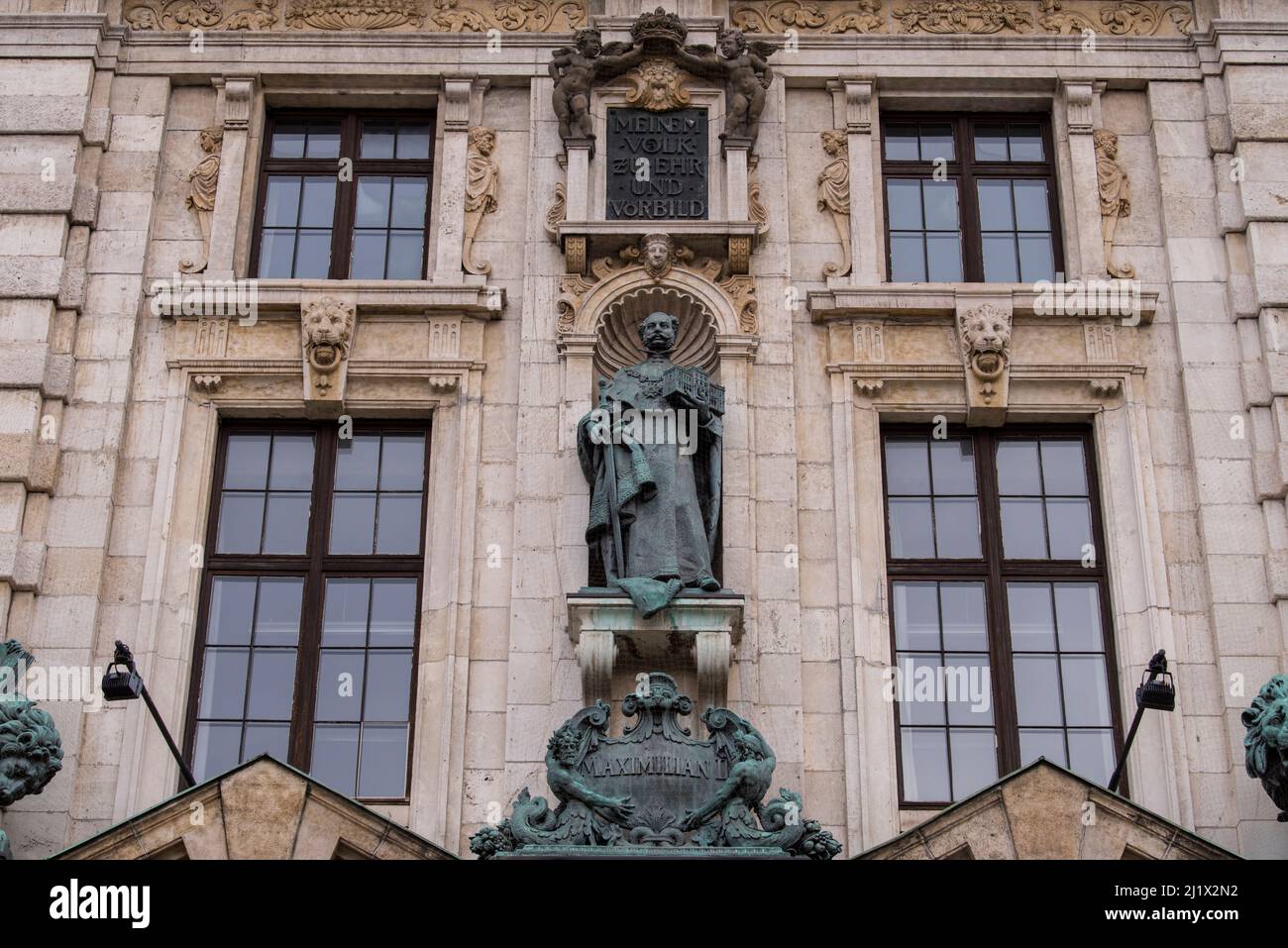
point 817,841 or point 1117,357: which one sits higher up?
point 1117,357

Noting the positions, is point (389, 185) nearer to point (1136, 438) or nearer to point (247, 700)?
A: point (247, 700)

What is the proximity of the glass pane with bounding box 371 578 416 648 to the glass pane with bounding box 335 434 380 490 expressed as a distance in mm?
953

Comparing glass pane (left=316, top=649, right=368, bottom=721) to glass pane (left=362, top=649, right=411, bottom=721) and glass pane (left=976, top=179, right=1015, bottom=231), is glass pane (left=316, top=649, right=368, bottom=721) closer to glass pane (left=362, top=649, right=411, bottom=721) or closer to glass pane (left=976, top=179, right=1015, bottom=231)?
glass pane (left=362, top=649, right=411, bottom=721)

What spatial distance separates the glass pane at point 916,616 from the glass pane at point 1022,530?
2.57 ft

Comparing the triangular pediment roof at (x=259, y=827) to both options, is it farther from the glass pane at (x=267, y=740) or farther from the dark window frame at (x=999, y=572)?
the dark window frame at (x=999, y=572)

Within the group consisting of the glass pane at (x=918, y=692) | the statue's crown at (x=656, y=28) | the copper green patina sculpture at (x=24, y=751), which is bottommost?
the copper green patina sculpture at (x=24, y=751)

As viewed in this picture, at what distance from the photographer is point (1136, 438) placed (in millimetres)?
17969

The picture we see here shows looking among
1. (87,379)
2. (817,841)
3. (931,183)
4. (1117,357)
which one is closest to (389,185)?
→ (87,379)

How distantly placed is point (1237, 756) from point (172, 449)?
906 centimetres

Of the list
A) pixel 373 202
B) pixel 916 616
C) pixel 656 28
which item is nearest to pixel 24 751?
pixel 373 202

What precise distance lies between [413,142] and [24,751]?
23.8 feet

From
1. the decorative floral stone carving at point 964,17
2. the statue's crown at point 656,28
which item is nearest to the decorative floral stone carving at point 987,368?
the decorative floral stone carving at point 964,17

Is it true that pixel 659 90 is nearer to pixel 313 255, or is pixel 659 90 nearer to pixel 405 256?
pixel 405 256

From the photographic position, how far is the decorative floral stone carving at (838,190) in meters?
18.9
